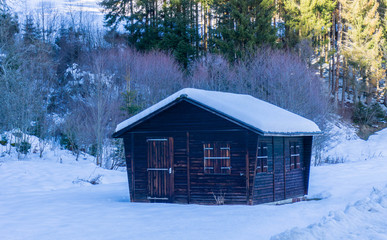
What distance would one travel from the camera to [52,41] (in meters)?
57.5

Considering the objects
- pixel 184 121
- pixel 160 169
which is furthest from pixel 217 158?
pixel 160 169

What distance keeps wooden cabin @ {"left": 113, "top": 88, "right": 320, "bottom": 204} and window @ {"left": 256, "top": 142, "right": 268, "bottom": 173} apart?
0.09ft

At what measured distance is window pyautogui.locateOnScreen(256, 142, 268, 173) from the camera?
15.6 metres

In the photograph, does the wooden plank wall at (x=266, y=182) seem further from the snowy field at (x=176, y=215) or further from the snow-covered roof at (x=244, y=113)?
the snowy field at (x=176, y=215)

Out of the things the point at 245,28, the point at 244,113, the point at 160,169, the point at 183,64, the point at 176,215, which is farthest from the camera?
the point at 183,64

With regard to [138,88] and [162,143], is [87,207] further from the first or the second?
[138,88]

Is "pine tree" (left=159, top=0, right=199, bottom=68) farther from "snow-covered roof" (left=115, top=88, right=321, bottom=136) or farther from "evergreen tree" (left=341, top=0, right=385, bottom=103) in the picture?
"snow-covered roof" (left=115, top=88, right=321, bottom=136)

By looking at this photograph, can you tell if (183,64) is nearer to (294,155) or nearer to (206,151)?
(294,155)

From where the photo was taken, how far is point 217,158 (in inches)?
607

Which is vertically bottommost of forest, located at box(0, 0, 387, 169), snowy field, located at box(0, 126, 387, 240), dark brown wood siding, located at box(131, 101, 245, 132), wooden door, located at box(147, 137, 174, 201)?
snowy field, located at box(0, 126, 387, 240)

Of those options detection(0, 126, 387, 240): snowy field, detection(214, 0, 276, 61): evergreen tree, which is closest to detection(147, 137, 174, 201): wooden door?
detection(0, 126, 387, 240): snowy field

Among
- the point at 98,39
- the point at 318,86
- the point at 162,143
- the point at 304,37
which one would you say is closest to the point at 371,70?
the point at 304,37

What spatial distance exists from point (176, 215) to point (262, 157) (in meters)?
4.08

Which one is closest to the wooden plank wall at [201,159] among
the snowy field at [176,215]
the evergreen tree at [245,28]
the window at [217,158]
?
the window at [217,158]
